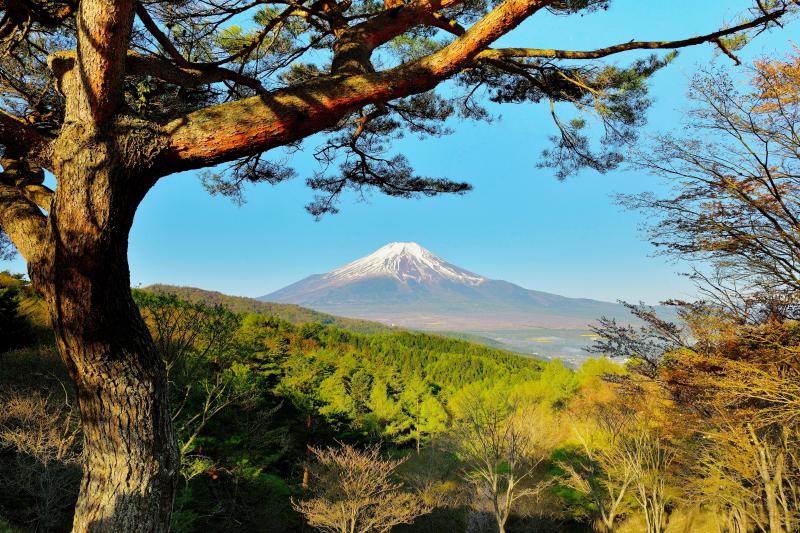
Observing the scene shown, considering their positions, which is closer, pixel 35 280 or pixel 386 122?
pixel 35 280

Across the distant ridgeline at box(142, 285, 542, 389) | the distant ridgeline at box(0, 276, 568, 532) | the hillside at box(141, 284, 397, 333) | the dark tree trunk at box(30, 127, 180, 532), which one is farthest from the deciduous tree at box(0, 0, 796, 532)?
the hillside at box(141, 284, 397, 333)

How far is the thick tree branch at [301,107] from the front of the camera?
178 cm

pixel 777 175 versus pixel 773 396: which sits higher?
pixel 777 175

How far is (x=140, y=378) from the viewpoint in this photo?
1.85 m

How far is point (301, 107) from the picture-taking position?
1.85 m

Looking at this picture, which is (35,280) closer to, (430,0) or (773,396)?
(430,0)

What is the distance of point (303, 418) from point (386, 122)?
1806 cm

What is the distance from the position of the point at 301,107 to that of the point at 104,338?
132cm


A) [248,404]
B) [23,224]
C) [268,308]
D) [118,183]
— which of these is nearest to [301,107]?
[118,183]

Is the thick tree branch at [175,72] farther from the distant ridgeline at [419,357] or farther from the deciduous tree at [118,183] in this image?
the distant ridgeline at [419,357]

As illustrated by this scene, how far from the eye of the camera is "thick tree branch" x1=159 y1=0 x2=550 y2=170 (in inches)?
69.9

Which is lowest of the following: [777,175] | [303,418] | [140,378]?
[303,418]

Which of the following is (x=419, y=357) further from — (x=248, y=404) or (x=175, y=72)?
(x=175, y=72)

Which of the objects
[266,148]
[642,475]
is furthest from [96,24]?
[642,475]
